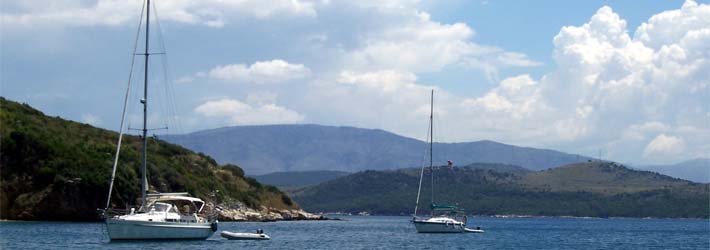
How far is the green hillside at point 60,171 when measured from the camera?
94125mm

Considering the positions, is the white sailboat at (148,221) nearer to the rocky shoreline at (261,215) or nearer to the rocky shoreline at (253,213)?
the rocky shoreline at (261,215)

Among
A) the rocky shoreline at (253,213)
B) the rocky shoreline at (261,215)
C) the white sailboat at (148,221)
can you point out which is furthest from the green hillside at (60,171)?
the white sailboat at (148,221)

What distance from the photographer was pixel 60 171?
96.8 metres

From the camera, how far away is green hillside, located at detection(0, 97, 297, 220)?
309 ft

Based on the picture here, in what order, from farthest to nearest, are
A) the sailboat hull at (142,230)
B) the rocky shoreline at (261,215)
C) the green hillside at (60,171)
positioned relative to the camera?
the rocky shoreline at (261,215), the green hillside at (60,171), the sailboat hull at (142,230)

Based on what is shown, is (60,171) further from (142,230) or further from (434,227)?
(142,230)

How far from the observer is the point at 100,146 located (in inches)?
4427

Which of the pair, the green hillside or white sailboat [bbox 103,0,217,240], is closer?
white sailboat [bbox 103,0,217,240]

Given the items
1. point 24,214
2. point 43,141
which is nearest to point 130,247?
point 24,214

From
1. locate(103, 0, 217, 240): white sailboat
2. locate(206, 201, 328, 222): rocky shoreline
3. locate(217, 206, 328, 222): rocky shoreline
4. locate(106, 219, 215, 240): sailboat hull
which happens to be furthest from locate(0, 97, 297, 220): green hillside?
locate(106, 219, 215, 240): sailboat hull

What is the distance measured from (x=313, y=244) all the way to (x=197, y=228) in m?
9.73

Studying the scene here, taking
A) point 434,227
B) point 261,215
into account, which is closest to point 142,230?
point 434,227

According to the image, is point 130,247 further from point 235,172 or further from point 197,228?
point 235,172

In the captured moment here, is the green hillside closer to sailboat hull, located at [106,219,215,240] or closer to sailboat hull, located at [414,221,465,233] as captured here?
sailboat hull, located at [414,221,465,233]
